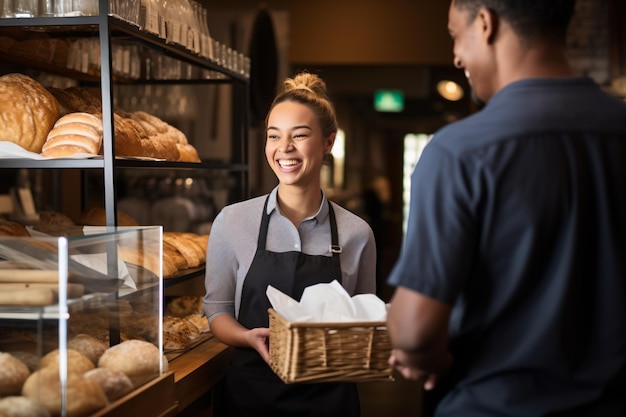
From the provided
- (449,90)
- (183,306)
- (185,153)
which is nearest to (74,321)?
(183,306)

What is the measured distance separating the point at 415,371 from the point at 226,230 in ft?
3.52

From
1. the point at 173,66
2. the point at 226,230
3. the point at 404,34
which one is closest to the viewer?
the point at 226,230

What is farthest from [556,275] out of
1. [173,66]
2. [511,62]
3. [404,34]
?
[404,34]

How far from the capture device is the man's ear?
1.44m

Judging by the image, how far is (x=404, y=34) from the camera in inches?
284

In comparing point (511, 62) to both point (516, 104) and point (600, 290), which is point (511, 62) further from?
point (600, 290)

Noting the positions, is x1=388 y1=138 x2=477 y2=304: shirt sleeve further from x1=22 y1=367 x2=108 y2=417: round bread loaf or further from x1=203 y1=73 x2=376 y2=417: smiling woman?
x1=203 y1=73 x2=376 y2=417: smiling woman

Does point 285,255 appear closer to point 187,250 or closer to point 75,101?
point 187,250

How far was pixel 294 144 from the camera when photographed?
7.86 ft

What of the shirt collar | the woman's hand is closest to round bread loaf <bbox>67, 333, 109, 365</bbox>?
the woman's hand

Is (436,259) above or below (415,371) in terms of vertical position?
above

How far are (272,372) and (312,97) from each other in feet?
2.83

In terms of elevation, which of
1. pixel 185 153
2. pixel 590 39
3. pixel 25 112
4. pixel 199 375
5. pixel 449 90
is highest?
pixel 590 39

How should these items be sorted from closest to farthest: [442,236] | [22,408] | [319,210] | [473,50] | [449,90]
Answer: [442,236], [473,50], [22,408], [319,210], [449,90]
